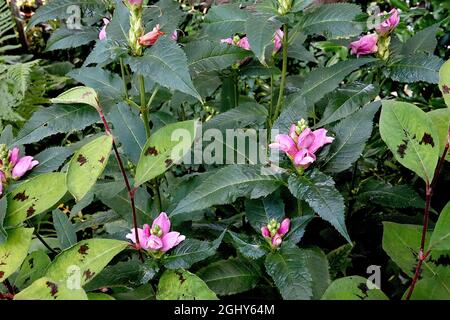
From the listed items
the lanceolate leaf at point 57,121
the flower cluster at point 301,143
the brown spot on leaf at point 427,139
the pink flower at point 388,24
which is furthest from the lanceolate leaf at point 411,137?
the lanceolate leaf at point 57,121

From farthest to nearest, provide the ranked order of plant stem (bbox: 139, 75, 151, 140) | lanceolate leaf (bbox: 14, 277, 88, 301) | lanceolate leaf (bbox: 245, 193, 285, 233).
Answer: plant stem (bbox: 139, 75, 151, 140)
lanceolate leaf (bbox: 245, 193, 285, 233)
lanceolate leaf (bbox: 14, 277, 88, 301)

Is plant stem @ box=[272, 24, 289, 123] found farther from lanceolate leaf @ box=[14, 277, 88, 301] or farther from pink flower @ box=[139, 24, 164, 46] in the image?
lanceolate leaf @ box=[14, 277, 88, 301]

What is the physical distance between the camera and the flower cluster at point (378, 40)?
93 centimetres

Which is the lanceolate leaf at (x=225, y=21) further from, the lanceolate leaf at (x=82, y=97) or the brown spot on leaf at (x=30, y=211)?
the brown spot on leaf at (x=30, y=211)

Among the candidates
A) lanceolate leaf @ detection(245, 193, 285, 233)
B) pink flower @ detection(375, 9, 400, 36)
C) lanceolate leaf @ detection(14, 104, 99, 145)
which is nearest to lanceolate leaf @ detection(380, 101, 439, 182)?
lanceolate leaf @ detection(245, 193, 285, 233)

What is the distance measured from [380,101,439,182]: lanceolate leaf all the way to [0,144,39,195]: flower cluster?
1.70 feet

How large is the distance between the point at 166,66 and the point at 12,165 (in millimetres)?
279

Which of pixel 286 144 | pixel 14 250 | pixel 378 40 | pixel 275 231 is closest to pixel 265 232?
pixel 275 231

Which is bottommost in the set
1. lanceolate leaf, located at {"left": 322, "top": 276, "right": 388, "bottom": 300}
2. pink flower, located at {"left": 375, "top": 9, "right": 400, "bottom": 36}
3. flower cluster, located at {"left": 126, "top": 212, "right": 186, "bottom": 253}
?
flower cluster, located at {"left": 126, "top": 212, "right": 186, "bottom": 253}

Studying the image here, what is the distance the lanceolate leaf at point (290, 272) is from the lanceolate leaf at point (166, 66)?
24 cm

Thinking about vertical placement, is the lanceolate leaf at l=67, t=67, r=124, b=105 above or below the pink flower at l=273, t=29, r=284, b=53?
below

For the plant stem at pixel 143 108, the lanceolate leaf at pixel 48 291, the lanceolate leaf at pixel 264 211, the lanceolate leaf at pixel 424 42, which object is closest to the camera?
the lanceolate leaf at pixel 48 291

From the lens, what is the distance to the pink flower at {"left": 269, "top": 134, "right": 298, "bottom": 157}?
73 centimetres
